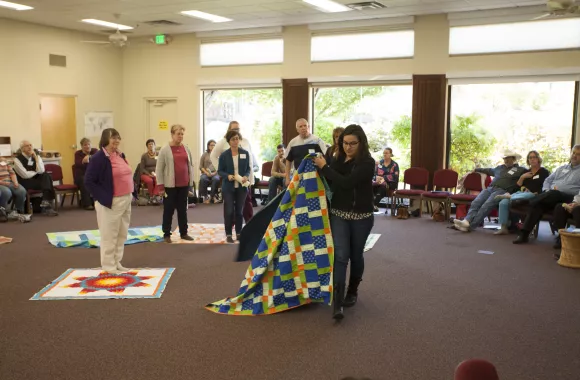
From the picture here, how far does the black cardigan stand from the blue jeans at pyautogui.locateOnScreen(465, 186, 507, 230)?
4.71 metres

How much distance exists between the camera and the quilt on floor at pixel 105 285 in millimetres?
5117

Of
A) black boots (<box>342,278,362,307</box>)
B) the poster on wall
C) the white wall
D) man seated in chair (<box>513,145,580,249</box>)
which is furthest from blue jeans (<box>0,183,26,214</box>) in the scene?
man seated in chair (<box>513,145,580,249</box>)

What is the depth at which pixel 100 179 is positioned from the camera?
5609 mm

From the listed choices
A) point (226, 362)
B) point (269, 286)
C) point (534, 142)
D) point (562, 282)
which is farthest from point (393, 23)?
point (226, 362)

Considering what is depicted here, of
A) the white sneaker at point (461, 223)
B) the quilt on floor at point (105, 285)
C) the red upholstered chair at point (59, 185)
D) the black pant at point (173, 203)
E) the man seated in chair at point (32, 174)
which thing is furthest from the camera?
the red upholstered chair at point (59, 185)

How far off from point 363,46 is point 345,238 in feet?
24.3

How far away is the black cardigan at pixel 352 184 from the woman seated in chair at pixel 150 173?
24.0ft

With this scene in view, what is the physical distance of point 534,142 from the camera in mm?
10336

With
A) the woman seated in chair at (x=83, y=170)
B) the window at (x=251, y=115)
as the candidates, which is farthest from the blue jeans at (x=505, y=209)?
the woman seated in chair at (x=83, y=170)

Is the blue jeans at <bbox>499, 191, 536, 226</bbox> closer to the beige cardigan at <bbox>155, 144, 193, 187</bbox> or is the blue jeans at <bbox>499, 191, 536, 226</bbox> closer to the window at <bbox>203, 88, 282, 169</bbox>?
the beige cardigan at <bbox>155, 144, 193, 187</bbox>

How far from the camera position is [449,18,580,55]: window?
9.56 m

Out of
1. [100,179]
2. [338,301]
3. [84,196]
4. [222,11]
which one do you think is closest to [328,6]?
[222,11]

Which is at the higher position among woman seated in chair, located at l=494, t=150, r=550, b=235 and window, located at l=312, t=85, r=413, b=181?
window, located at l=312, t=85, r=413, b=181

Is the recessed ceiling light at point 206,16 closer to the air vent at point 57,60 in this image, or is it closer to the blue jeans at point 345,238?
the air vent at point 57,60
